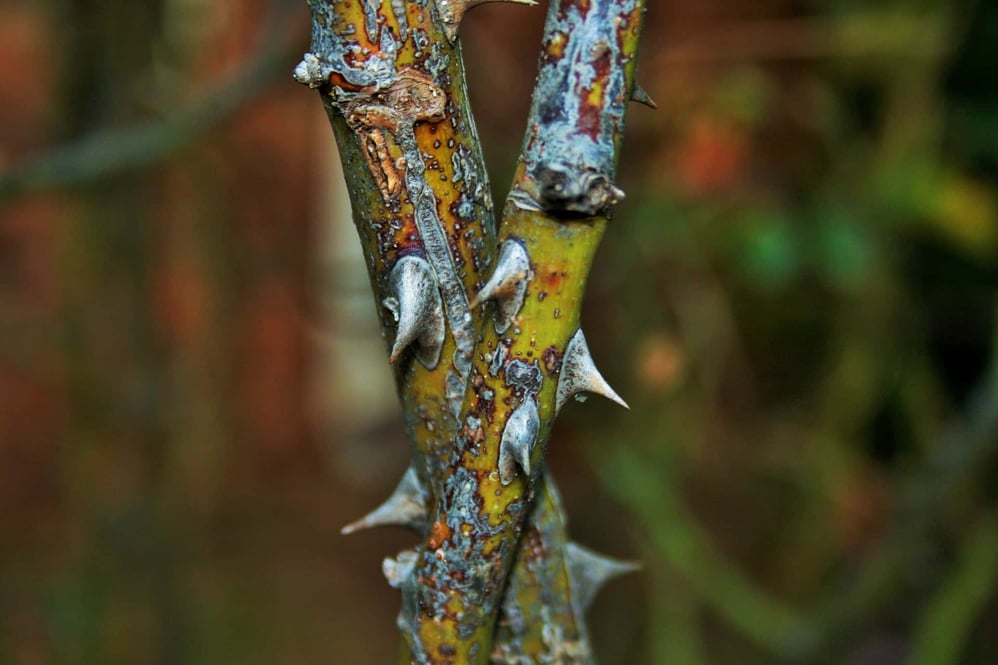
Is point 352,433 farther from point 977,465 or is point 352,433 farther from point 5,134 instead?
point 977,465

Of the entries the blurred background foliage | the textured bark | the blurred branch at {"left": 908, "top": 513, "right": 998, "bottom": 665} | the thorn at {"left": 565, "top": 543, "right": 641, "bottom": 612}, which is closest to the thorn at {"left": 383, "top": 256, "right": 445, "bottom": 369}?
the textured bark

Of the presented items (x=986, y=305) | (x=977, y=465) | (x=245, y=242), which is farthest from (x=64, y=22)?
(x=986, y=305)

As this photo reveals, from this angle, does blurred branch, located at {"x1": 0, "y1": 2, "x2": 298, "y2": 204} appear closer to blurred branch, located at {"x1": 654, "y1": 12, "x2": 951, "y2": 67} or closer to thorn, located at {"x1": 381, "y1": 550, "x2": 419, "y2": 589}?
blurred branch, located at {"x1": 654, "y1": 12, "x2": 951, "y2": 67}

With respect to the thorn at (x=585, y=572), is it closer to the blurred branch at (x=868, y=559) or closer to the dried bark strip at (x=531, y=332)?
the dried bark strip at (x=531, y=332)

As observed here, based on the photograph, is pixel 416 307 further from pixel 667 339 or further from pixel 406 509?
pixel 667 339

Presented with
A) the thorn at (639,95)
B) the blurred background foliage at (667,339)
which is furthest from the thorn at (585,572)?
the blurred background foliage at (667,339)

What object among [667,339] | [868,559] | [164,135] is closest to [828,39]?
[667,339]

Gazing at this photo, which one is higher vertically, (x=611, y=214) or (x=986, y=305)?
(x=611, y=214)
